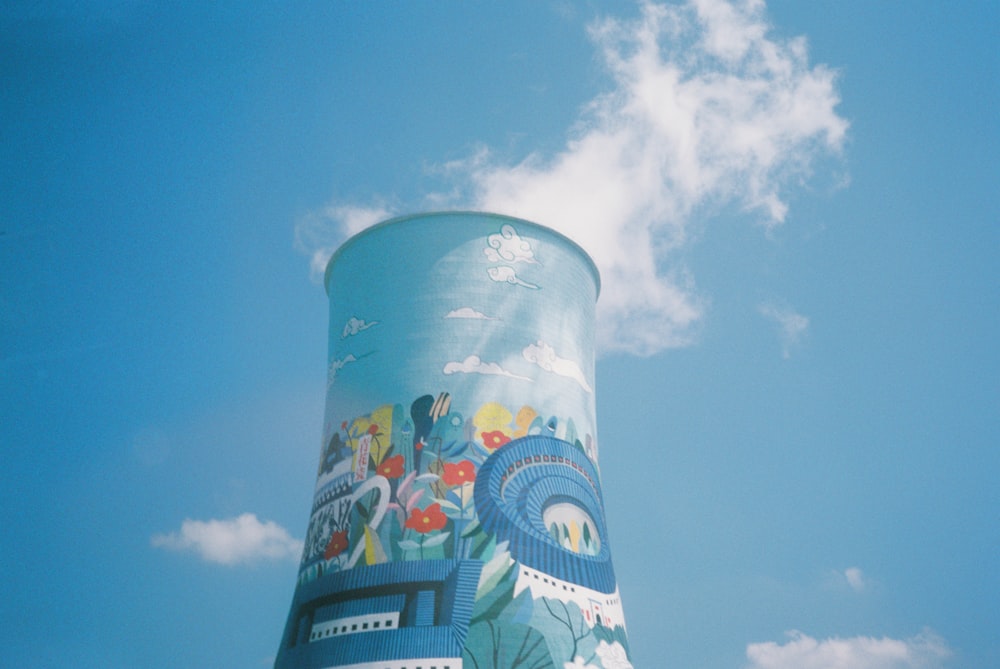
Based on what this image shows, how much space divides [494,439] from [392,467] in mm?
1543

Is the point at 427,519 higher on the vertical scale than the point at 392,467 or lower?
lower

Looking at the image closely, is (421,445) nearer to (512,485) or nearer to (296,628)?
(512,485)

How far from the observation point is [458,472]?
1416 centimetres

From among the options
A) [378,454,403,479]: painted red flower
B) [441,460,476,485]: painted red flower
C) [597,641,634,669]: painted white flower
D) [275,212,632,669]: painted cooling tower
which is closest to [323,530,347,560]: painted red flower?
[275,212,632,669]: painted cooling tower

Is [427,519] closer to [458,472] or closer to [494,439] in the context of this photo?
[458,472]

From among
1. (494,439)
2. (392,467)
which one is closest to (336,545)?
(392,467)

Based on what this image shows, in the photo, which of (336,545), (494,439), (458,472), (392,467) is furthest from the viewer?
(494,439)

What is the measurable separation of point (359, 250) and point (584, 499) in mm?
5448

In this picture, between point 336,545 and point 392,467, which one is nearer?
point 336,545

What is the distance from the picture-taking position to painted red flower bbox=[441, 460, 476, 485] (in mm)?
14109

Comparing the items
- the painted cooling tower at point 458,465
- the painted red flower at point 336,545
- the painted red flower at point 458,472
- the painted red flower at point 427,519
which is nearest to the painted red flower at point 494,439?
the painted cooling tower at point 458,465

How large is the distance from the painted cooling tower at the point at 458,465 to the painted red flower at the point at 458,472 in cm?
2

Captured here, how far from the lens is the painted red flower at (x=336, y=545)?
14.2m

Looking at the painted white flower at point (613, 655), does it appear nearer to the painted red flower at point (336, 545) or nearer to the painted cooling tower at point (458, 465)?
the painted cooling tower at point (458, 465)
